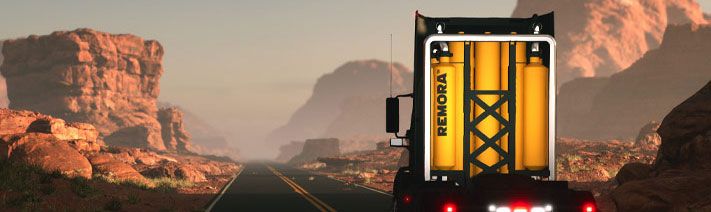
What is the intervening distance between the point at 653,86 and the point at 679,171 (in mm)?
106632

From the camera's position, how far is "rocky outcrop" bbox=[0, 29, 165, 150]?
387 feet

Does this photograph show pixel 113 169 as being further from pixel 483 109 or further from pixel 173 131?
pixel 173 131

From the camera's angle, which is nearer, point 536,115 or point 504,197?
point 504,197

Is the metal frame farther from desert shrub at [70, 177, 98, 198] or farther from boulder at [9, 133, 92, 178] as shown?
boulder at [9, 133, 92, 178]

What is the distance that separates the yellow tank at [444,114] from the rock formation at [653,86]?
11627 cm

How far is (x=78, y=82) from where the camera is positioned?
393ft

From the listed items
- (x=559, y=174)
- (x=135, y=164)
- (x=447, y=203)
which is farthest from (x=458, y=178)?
(x=135, y=164)

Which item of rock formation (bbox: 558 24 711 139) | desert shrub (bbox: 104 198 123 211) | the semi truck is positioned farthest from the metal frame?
rock formation (bbox: 558 24 711 139)

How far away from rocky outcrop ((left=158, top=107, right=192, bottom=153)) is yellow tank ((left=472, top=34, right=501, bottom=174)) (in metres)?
120

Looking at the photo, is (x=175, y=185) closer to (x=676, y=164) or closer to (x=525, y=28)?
(x=676, y=164)

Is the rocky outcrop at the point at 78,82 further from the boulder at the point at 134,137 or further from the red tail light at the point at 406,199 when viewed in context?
the red tail light at the point at 406,199

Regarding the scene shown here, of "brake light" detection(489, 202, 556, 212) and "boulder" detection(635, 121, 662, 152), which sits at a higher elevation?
"brake light" detection(489, 202, 556, 212)

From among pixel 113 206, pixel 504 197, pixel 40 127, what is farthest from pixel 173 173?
pixel 504 197

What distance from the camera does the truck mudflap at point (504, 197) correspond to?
1002 centimetres
